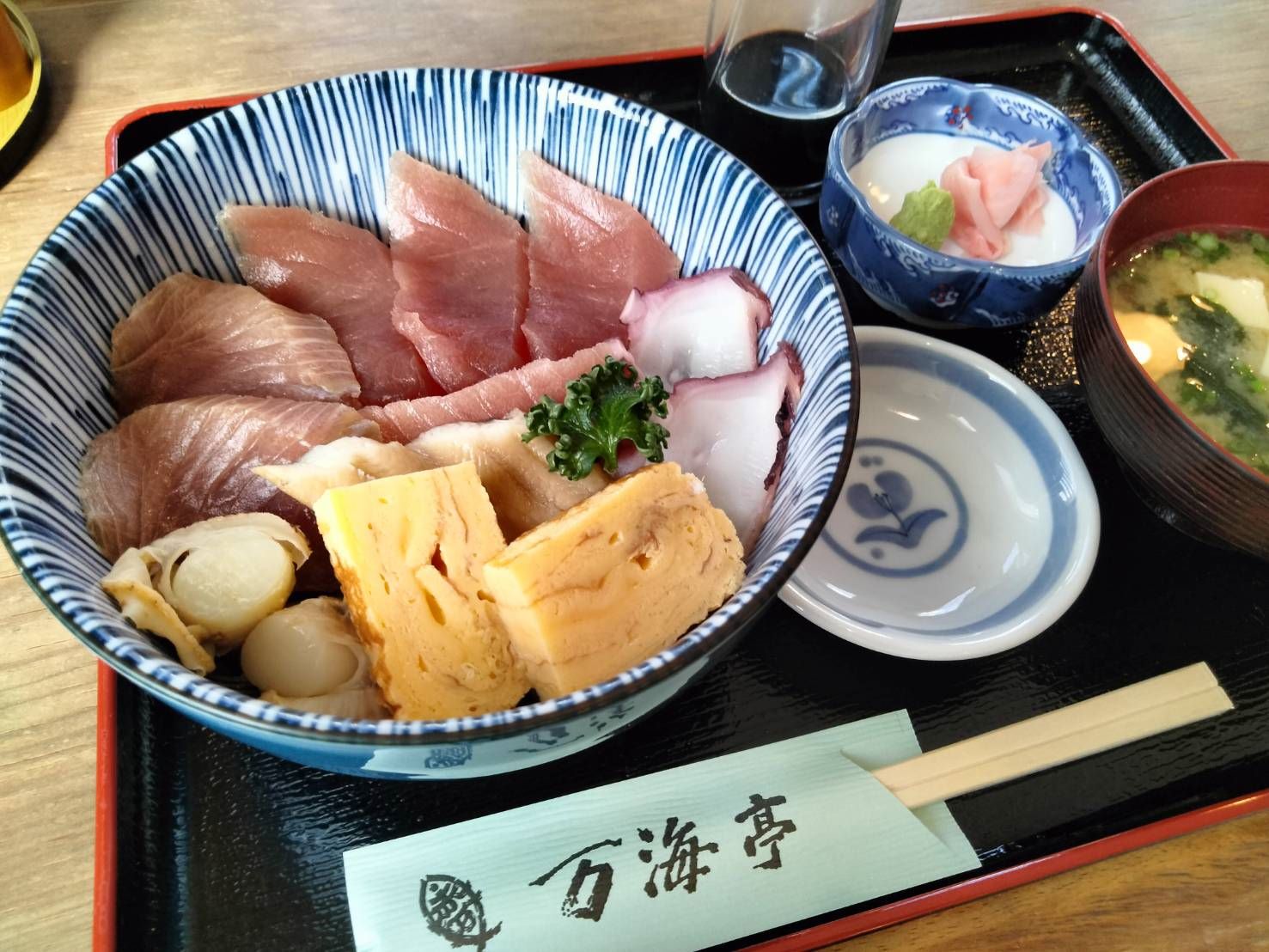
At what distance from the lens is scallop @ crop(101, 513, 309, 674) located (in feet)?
2.95

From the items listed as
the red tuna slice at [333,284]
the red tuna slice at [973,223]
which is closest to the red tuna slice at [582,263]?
the red tuna slice at [333,284]

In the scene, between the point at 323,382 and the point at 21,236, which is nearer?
the point at 323,382

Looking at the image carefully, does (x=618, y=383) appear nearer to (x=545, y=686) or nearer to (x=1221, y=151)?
(x=545, y=686)

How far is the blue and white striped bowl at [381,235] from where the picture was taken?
0.77 m

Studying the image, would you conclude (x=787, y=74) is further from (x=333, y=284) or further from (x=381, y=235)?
(x=333, y=284)

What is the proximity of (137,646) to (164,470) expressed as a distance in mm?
309

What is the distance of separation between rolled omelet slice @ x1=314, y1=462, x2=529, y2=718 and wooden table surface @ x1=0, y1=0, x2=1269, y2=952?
484 millimetres

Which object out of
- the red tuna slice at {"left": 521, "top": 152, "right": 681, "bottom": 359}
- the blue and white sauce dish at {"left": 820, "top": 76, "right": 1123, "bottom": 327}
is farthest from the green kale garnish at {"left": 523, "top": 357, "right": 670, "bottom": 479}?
the blue and white sauce dish at {"left": 820, "top": 76, "right": 1123, "bottom": 327}

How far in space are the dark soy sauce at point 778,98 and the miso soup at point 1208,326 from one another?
0.56 meters

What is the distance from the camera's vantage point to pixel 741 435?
1097mm

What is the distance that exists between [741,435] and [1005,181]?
0.77 m

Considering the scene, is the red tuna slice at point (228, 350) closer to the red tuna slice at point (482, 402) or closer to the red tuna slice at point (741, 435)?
the red tuna slice at point (482, 402)

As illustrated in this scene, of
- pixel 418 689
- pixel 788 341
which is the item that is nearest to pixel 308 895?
pixel 418 689

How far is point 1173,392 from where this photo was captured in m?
1.37
